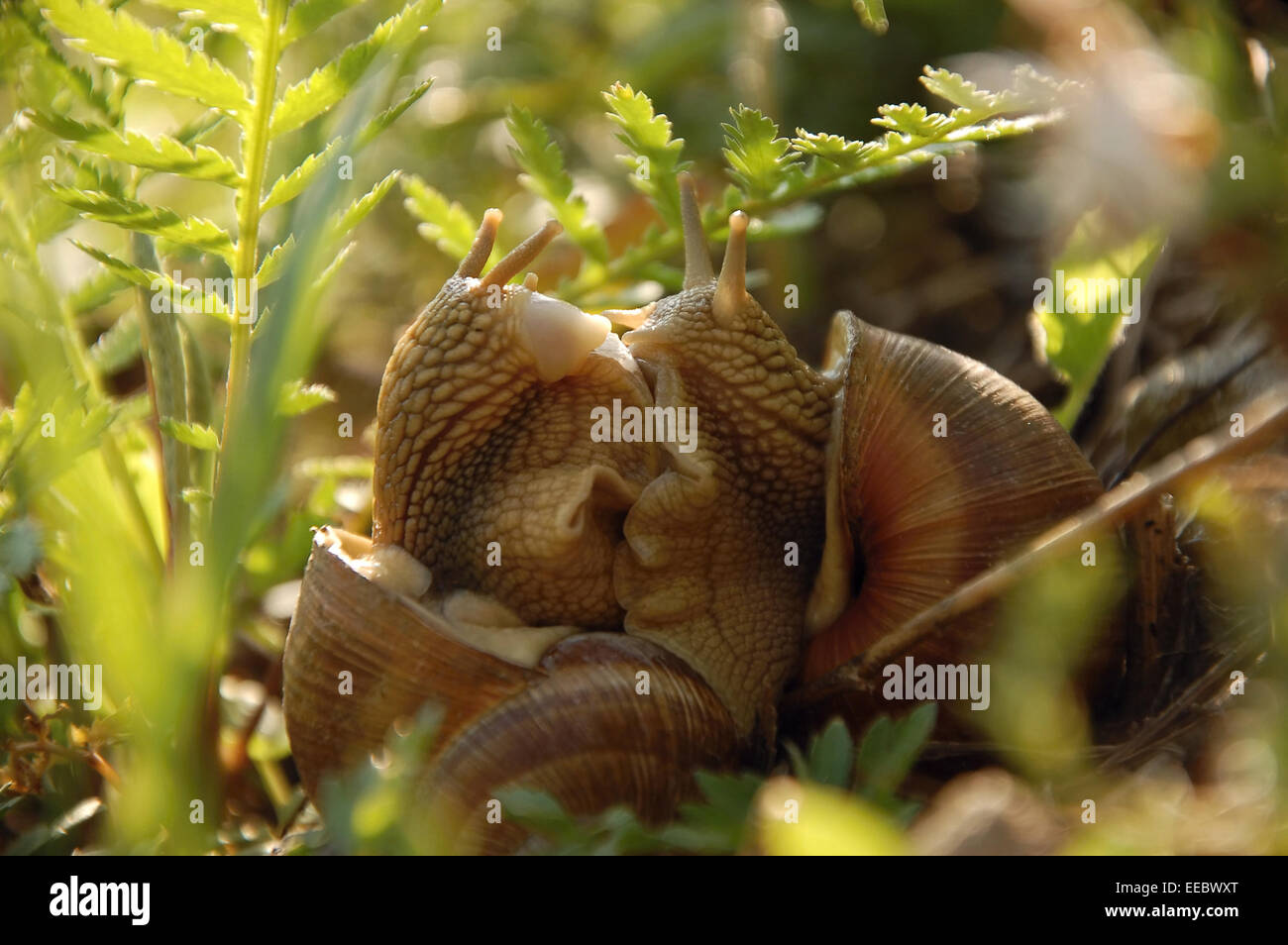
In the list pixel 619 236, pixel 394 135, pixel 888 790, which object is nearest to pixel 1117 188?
pixel 888 790

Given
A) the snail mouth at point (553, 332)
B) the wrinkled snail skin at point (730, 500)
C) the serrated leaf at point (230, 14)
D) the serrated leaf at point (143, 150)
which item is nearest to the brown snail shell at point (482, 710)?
the wrinkled snail skin at point (730, 500)

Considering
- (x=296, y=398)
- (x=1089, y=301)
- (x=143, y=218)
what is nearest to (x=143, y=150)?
(x=143, y=218)

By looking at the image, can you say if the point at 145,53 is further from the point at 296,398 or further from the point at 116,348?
the point at 116,348

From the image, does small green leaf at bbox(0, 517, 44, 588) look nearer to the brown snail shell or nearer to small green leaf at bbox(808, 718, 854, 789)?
the brown snail shell

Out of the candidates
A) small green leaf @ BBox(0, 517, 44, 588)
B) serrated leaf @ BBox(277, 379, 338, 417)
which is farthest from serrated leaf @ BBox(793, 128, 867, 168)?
small green leaf @ BBox(0, 517, 44, 588)

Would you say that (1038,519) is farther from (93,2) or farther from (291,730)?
(93,2)
